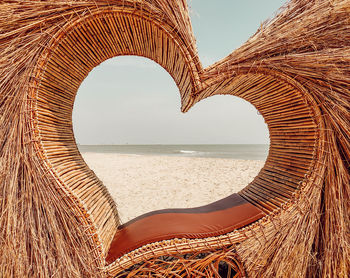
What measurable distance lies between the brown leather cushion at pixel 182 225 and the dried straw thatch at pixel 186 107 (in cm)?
6

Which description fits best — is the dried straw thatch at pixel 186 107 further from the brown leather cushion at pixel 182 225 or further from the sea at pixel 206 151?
the sea at pixel 206 151

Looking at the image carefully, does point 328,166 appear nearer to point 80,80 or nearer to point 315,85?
point 315,85

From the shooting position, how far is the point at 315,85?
1472 mm

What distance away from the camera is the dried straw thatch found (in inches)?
51.3

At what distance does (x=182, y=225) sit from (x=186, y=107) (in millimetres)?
1011

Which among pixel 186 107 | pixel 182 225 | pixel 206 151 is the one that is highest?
pixel 186 107

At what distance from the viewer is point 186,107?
1.72m

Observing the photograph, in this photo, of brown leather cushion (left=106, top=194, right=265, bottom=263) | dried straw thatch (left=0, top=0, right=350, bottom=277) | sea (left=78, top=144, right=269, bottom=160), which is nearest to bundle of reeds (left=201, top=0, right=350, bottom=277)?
dried straw thatch (left=0, top=0, right=350, bottom=277)

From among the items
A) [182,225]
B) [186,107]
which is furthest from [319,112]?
[182,225]

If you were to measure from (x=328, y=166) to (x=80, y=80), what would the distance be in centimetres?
222

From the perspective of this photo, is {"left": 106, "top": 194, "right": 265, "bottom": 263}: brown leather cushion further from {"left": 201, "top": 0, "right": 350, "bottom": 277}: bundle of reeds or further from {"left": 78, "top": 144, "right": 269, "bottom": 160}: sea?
{"left": 78, "top": 144, "right": 269, "bottom": 160}: sea

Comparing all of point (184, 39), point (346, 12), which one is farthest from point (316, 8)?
point (184, 39)

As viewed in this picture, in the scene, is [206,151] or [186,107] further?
[206,151]

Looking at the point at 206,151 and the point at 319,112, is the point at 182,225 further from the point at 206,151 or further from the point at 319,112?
the point at 206,151
